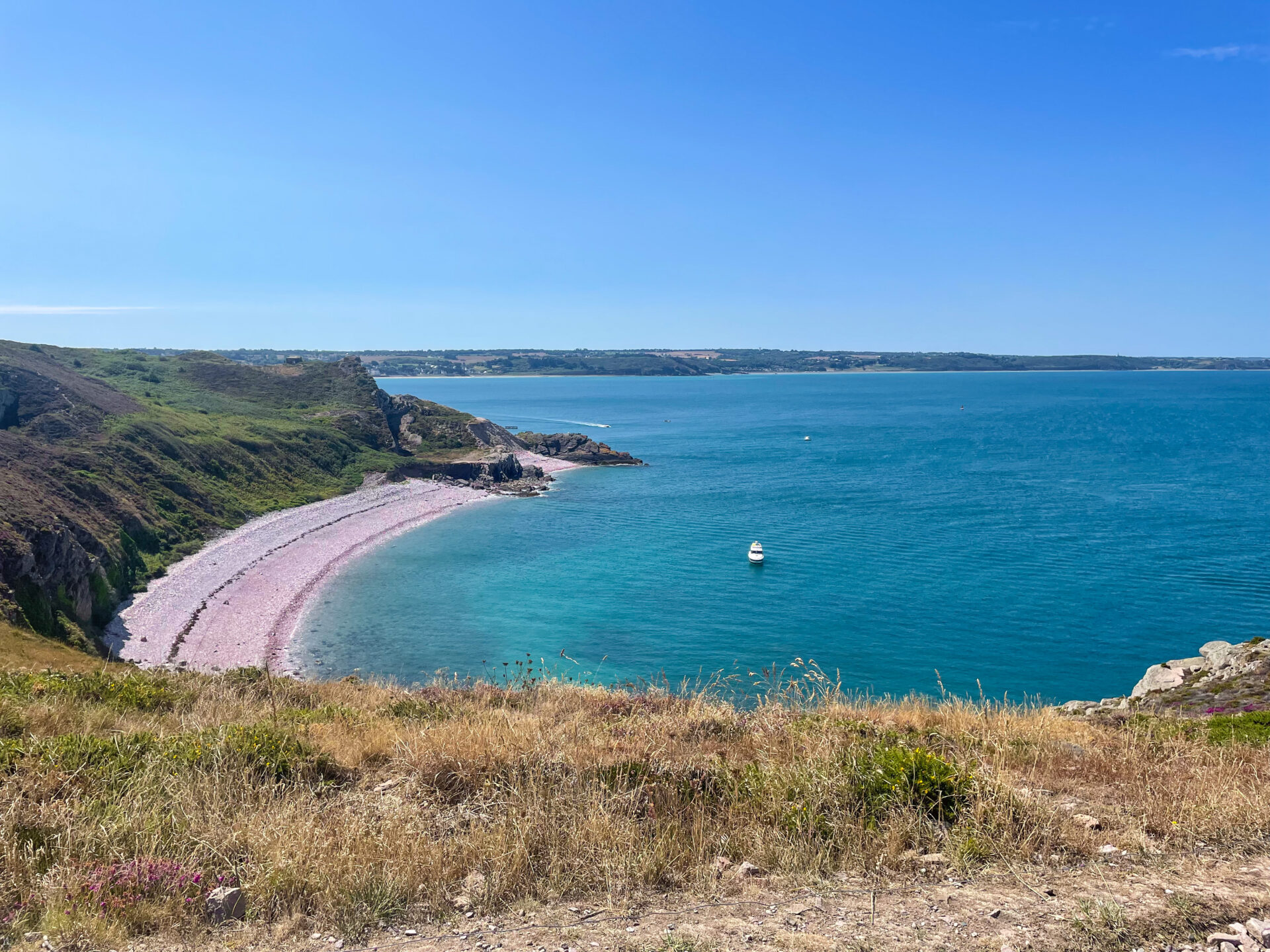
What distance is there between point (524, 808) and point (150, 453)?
7277cm

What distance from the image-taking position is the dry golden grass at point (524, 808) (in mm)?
4785

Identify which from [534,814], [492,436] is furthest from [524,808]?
[492,436]

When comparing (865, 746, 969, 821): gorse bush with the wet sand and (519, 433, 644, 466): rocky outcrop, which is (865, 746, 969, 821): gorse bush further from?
(519, 433, 644, 466): rocky outcrop

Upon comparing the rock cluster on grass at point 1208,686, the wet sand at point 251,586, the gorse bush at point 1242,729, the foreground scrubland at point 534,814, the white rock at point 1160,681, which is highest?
the foreground scrubland at point 534,814

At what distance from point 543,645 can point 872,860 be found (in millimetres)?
33717

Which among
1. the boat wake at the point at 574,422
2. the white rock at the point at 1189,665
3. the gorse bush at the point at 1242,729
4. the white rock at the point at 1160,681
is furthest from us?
the boat wake at the point at 574,422

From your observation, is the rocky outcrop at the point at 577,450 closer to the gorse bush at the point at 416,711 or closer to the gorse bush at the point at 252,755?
the gorse bush at the point at 416,711

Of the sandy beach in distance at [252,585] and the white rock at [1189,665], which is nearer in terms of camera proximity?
the white rock at [1189,665]

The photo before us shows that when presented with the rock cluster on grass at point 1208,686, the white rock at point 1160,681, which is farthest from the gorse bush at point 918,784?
the white rock at point 1160,681

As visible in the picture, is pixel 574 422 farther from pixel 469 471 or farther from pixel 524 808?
pixel 524 808

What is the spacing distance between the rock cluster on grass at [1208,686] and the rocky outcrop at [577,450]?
7825cm

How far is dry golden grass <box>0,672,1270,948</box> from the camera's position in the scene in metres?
4.79

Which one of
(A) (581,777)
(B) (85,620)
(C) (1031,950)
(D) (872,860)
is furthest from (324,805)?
(B) (85,620)

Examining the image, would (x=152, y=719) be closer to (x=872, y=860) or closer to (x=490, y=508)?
(x=872, y=860)
